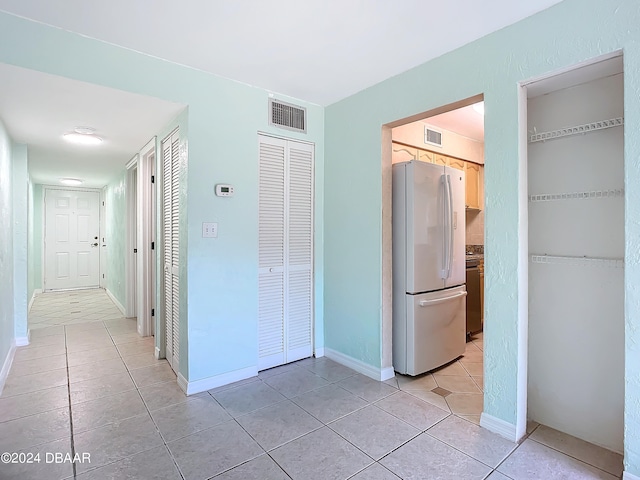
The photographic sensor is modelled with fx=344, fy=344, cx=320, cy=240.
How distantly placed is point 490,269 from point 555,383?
0.85 metres

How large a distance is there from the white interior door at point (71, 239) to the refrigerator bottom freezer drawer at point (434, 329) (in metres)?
7.31

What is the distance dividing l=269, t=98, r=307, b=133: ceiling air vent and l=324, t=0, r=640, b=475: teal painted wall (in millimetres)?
289

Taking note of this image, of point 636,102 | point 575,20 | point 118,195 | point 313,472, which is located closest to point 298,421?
point 313,472

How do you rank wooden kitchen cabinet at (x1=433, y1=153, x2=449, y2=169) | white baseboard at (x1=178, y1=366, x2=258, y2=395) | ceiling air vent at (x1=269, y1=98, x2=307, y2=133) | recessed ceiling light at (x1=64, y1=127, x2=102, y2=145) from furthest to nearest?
wooden kitchen cabinet at (x1=433, y1=153, x2=449, y2=169) → recessed ceiling light at (x1=64, y1=127, x2=102, y2=145) → ceiling air vent at (x1=269, y1=98, x2=307, y2=133) → white baseboard at (x1=178, y1=366, x2=258, y2=395)

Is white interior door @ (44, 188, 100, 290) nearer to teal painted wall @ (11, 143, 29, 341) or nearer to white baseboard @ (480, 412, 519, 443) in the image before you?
teal painted wall @ (11, 143, 29, 341)

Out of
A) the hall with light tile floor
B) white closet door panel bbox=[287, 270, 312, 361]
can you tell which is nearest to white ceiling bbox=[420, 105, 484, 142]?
white closet door panel bbox=[287, 270, 312, 361]

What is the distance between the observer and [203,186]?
2.65m

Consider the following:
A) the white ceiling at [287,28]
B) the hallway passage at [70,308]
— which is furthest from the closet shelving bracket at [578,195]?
the hallway passage at [70,308]

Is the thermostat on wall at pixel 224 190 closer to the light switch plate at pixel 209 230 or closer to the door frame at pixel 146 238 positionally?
the light switch plate at pixel 209 230

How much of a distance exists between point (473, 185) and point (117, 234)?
553cm

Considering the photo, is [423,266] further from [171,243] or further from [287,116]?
[171,243]

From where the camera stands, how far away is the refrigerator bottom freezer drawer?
2867 mm

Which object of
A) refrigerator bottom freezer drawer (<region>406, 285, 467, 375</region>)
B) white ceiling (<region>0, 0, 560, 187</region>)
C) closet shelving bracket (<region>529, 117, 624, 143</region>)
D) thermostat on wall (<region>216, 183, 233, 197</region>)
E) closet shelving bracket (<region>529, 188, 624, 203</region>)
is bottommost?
refrigerator bottom freezer drawer (<region>406, 285, 467, 375</region>)

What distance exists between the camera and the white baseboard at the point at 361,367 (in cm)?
287
